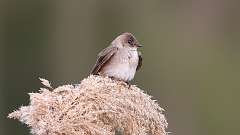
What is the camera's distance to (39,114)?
3.51 metres

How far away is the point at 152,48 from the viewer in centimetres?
1524

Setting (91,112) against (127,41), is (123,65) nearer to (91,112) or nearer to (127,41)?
(127,41)

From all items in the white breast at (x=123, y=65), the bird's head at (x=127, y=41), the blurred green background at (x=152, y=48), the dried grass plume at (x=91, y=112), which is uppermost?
the blurred green background at (x=152, y=48)

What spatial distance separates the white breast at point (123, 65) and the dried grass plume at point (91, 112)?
5.27 ft

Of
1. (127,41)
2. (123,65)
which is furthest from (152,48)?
(123,65)

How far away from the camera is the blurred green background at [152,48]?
13.3m

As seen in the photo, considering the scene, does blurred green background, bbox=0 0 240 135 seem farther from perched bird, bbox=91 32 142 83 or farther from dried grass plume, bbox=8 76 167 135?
dried grass plume, bbox=8 76 167 135

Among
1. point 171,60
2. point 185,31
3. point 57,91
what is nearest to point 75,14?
point 171,60

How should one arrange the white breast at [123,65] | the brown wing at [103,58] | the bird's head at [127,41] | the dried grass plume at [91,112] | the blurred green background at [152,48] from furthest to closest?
the blurred green background at [152,48] < the bird's head at [127,41] < the brown wing at [103,58] < the white breast at [123,65] < the dried grass plume at [91,112]

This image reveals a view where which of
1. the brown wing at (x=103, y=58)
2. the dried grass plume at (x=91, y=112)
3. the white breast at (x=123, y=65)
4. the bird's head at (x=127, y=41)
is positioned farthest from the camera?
the bird's head at (x=127, y=41)

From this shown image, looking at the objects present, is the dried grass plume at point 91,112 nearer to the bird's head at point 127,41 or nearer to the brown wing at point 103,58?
the brown wing at point 103,58

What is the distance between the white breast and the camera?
5.43 metres

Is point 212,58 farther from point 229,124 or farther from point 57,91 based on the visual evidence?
point 57,91

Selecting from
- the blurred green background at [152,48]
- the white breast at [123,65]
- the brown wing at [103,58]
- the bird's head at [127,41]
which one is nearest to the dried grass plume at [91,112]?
the white breast at [123,65]
